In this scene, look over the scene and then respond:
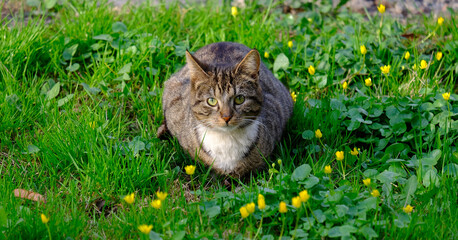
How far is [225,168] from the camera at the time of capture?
3.87 meters

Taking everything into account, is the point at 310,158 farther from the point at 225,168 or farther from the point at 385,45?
the point at 385,45

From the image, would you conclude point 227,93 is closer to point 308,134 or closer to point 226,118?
point 226,118

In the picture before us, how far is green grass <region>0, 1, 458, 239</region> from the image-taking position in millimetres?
3080

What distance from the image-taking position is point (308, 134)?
4.08 meters

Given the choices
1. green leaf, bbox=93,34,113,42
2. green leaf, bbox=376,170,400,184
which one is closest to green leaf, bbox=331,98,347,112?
green leaf, bbox=376,170,400,184

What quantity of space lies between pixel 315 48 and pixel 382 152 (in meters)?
1.45

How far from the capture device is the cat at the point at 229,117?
144 inches

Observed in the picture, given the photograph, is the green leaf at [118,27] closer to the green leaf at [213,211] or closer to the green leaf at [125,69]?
the green leaf at [125,69]

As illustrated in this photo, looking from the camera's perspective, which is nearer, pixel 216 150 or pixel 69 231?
pixel 69 231

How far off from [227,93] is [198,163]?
63 centimetres

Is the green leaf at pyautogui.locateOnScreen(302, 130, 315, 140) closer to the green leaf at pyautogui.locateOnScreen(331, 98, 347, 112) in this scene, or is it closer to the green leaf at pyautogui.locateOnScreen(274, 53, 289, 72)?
the green leaf at pyautogui.locateOnScreen(331, 98, 347, 112)

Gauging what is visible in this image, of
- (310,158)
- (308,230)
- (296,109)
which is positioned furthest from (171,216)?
(296,109)

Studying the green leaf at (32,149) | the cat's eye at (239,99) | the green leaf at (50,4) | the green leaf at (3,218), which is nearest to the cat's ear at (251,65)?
the cat's eye at (239,99)

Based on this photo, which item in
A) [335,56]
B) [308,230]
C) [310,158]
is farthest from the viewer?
[335,56]
